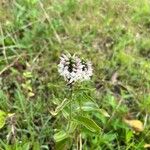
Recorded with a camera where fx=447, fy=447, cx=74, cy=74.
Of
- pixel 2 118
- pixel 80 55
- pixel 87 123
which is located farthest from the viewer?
pixel 80 55

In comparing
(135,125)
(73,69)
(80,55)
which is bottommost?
(135,125)

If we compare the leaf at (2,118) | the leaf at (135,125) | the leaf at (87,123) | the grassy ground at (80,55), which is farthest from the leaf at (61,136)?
the leaf at (135,125)

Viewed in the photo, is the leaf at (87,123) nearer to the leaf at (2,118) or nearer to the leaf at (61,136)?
the leaf at (61,136)

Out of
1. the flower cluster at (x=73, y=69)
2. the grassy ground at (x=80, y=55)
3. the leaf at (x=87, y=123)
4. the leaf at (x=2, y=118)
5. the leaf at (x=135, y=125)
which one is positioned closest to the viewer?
the flower cluster at (x=73, y=69)

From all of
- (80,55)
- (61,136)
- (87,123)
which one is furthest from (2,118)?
(80,55)

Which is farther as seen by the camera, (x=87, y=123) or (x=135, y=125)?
(x=135, y=125)

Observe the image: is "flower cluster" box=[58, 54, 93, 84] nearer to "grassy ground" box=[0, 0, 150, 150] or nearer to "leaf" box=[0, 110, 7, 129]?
"grassy ground" box=[0, 0, 150, 150]

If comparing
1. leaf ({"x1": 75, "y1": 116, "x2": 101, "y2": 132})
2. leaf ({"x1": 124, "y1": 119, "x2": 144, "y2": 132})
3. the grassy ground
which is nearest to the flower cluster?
the grassy ground

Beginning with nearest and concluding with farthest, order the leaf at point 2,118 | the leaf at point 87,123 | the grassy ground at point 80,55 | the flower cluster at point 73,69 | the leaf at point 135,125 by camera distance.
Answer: the flower cluster at point 73,69 < the leaf at point 87,123 < the leaf at point 2,118 < the grassy ground at point 80,55 < the leaf at point 135,125

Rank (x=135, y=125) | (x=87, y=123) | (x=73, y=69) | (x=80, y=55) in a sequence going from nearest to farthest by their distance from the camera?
(x=73, y=69) < (x=87, y=123) < (x=135, y=125) < (x=80, y=55)

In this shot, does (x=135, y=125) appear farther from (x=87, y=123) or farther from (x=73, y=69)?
(x=73, y=69)

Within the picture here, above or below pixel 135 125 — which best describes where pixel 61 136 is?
above
